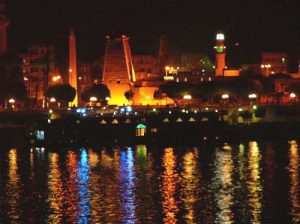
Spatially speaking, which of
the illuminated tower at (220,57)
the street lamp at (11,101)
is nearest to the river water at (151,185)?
the street lamp at (11,101)

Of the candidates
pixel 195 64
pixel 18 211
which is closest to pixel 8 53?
pixel 195 64

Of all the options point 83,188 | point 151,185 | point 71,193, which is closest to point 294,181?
point 151,185

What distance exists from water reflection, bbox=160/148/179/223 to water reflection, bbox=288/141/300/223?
14.1 ft

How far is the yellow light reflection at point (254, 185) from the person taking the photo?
37.0 m

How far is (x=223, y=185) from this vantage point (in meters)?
43.5

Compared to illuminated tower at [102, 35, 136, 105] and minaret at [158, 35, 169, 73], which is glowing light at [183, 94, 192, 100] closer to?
illuminated tower at [102, 35, 136, 105]

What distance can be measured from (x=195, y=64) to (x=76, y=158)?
6038 cm

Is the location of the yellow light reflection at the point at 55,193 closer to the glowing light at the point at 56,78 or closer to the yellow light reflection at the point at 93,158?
the yellow light reflection at the point at 93,158

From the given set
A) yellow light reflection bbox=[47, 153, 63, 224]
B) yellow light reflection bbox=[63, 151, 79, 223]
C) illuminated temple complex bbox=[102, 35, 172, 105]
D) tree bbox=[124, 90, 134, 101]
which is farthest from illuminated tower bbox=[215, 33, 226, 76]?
yellow light reflection bbox=[47, 153, 63, 224]

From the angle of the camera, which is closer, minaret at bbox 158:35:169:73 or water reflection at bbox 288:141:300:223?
water reflection at bbox 288:141:300:223

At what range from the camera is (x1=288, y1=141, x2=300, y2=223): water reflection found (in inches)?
1449

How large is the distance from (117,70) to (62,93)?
9973 mm

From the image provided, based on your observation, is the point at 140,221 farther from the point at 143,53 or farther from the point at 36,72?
the point at 143,53

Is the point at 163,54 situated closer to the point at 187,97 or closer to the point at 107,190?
the point at 187,97
